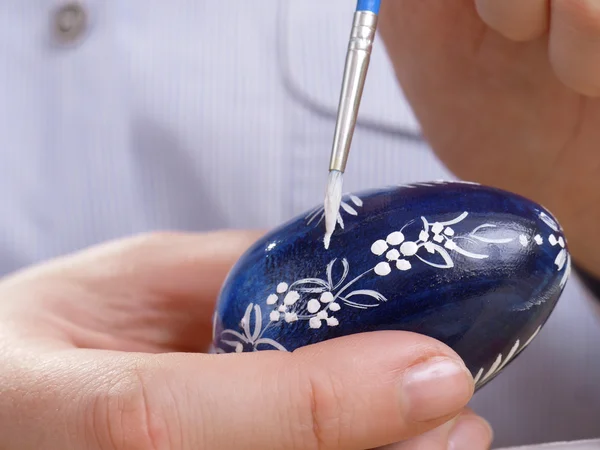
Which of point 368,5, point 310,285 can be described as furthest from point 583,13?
point 310,285

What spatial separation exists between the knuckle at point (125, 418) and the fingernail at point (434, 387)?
0.15 m

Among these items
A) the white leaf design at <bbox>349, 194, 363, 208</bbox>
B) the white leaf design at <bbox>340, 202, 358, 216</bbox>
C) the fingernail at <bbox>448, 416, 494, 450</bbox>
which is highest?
the white leaf design at <bbox>349, 194, 363, 208</bbox>

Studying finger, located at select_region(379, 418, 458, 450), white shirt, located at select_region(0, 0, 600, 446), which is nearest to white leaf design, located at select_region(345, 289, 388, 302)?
finger, located at select_region(379, 418, 458, 450)

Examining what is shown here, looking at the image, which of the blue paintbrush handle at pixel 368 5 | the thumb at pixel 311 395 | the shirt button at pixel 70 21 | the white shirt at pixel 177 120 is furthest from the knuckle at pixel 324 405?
the shirt button at pixel 70 21

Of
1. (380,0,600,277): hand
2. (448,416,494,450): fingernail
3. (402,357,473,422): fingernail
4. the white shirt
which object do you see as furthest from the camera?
the white shirt

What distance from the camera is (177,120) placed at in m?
0.90

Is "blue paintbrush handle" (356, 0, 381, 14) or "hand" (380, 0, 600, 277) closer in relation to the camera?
"blue paintbrush handle" (356, 0, 381, 14)

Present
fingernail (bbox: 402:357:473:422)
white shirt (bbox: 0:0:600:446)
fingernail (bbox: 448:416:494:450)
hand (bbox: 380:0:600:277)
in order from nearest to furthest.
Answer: fingernail (bbox: 402:357:473:422), fingernail (bbox: 448:416:494:450), hand (bbox: 380:0:600:277), white shirt (bbox: 0:0:600:446)

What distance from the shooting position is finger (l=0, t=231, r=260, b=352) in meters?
0.66

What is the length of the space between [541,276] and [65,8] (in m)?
0.75

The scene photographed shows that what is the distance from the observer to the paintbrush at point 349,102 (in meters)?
0.46

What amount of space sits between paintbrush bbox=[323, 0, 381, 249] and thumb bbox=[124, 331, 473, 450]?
0.29 feet

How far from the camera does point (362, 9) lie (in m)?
0.49

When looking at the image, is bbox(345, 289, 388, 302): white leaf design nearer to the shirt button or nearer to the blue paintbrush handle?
the blue paintbrush handle
